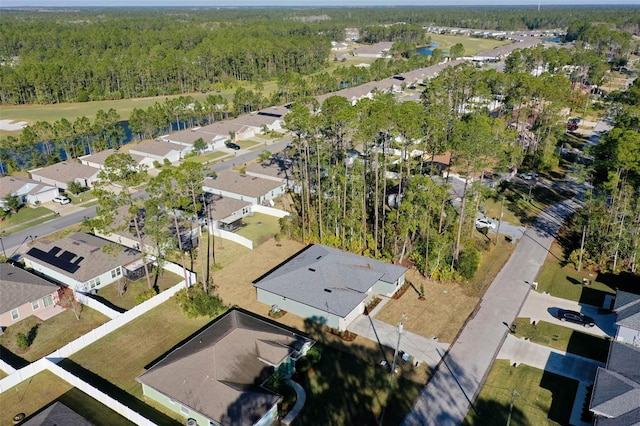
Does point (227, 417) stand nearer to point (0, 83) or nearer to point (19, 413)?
point (19, 413)

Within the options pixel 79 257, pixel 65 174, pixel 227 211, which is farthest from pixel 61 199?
pixel 227 211

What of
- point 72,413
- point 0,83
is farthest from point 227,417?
point 0,83

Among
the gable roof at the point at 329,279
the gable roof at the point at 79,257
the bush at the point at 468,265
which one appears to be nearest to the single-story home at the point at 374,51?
the bush at the point at 468,265

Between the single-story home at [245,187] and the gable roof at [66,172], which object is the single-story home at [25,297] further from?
the gable roof at [66,172]

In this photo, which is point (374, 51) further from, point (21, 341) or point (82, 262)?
point (21, 341)

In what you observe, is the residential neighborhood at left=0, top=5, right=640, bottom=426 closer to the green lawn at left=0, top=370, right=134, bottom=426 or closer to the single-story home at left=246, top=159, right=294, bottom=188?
the green lawn at left=0, top=370, right=134, bottom=426

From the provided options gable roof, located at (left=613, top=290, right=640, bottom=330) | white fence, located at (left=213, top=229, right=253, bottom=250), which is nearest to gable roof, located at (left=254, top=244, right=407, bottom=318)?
white fence, located at (left=213, top=229, right=253, bottom=250)
